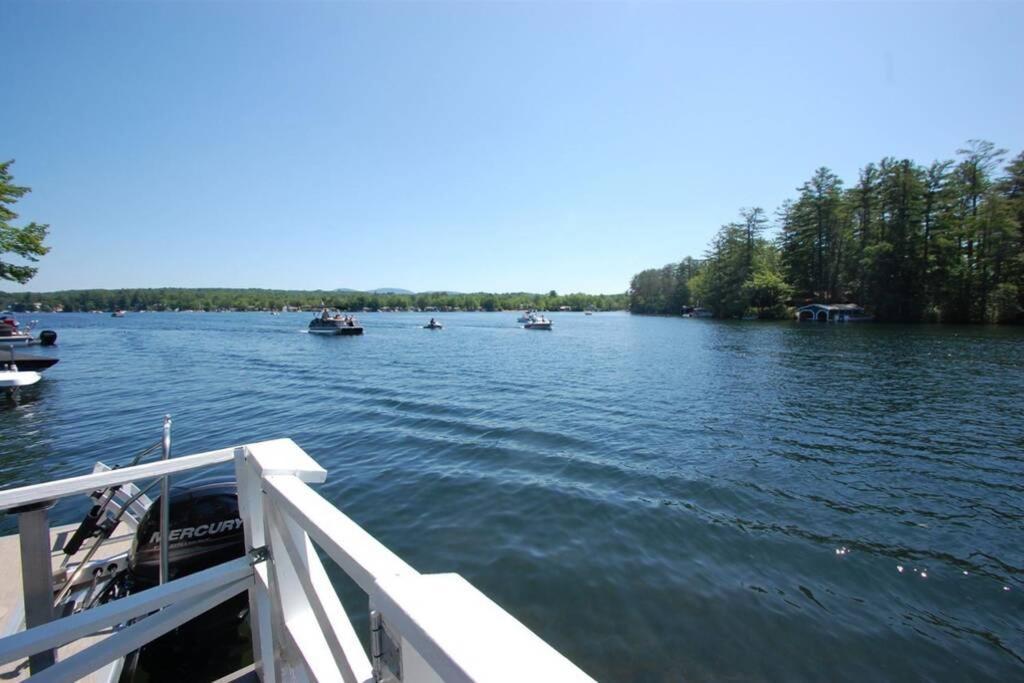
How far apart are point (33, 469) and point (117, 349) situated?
3591 cm

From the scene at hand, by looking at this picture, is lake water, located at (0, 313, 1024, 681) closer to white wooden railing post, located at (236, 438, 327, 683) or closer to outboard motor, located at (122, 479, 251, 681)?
outboard motor, located at (122, 479, 251, 681)

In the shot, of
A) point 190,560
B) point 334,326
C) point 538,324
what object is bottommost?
point 190,560

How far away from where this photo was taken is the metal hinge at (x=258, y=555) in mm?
2244

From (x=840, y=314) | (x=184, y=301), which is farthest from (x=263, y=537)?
(x=184, y=301)

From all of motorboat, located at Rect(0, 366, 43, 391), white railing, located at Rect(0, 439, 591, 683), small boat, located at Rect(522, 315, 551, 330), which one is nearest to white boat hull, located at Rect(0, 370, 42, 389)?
motorboat, located at Rect(0, 366, 43, 391)

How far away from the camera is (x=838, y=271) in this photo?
229 ft

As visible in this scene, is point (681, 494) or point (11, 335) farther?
point (11, 335)

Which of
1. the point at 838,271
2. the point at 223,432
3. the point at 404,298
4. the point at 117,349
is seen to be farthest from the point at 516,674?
the point at 404,298

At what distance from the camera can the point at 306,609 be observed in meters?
2.19

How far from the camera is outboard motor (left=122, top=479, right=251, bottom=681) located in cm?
354

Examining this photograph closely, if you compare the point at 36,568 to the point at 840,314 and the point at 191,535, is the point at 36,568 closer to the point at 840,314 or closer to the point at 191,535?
the point at 191,535

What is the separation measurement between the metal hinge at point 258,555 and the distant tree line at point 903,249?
71089 millimetres

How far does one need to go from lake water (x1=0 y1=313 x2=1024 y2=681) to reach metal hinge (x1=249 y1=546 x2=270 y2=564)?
3.14 meters

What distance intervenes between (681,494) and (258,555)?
7.33 meters
